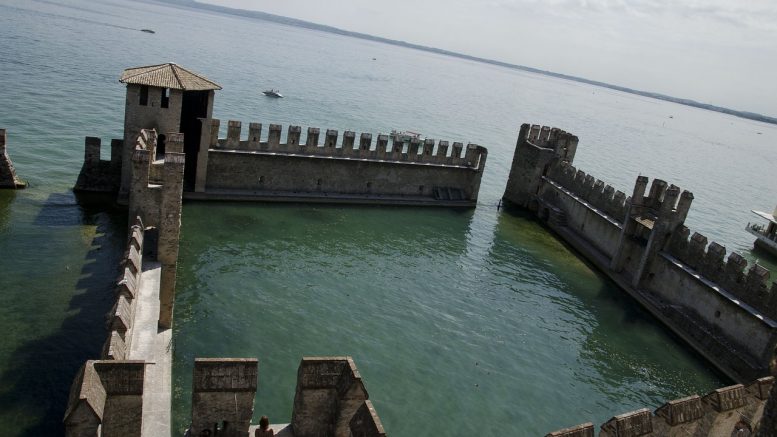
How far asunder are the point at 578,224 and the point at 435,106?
203 feet

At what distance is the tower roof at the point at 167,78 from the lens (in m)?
23.7

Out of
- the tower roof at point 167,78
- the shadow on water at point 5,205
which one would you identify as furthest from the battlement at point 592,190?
the shadow on water at point 5,205

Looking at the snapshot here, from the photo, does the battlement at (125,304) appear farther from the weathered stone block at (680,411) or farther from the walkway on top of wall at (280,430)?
the weathered stone block at (680,411)

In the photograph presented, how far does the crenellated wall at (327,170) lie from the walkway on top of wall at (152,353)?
40.0 feet

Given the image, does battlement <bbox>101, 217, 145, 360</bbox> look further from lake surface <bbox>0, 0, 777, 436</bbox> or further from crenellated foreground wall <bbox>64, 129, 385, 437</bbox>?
lake surface <bbox>0, 0, 777, 436</bbox>

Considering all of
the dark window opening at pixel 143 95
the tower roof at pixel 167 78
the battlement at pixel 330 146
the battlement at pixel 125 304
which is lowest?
the battlement at pixel 125 304

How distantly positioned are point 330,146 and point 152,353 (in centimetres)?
1837

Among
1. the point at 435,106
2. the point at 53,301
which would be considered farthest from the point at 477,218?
the point at 435,106

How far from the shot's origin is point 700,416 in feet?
32.8

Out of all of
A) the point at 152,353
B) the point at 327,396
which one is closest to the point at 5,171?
the point at 152,353

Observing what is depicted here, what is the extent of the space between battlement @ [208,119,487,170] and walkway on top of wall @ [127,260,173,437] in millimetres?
12557

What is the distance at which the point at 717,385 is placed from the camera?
807 inches

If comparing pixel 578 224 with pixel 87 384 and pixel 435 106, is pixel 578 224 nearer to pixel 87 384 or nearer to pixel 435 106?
pixel 87 384

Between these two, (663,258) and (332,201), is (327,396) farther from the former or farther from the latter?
(332,201)
